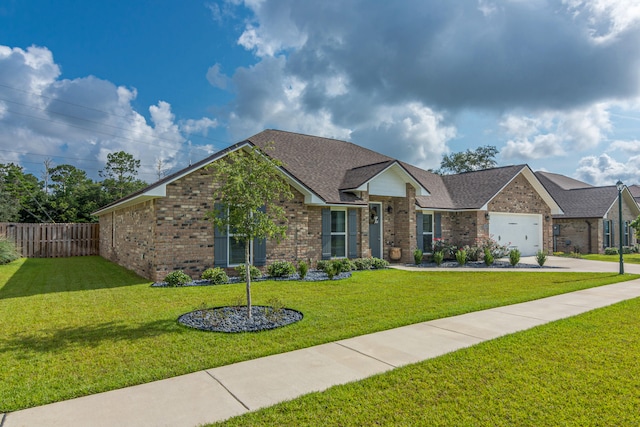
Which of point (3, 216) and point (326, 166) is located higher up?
point (326, 166)

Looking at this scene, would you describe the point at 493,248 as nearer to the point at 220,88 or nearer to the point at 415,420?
the point at 220,88

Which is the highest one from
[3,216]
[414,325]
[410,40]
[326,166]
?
[410,40]

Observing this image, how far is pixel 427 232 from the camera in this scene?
1888 cm

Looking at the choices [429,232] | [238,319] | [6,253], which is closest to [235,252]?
[238,319]

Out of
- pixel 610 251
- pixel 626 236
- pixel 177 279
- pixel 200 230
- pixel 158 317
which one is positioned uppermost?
pixel 200 230

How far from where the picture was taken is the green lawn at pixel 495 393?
3279 mm

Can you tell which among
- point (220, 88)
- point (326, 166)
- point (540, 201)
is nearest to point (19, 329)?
point (326, 166)

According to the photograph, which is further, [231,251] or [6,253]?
[6,253]

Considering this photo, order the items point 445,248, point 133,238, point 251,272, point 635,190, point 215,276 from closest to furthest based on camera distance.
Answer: point 215,276
point 251,272
point 133,238
point 445,248
point 635,190

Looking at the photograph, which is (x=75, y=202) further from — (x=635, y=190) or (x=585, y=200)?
(x=635, y=190)

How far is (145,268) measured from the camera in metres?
12.0

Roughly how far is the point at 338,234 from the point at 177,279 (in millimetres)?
6684

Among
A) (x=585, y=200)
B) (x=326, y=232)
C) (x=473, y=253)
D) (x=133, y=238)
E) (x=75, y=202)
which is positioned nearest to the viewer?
(x=133, y=238)

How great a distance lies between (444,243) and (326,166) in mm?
7360
